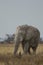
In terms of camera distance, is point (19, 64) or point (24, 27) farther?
point (24, 27)

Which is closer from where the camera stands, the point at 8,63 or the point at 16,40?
the point at 8,63

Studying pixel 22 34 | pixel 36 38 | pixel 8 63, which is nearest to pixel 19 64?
pixel 8 63

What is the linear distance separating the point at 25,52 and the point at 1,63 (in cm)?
352

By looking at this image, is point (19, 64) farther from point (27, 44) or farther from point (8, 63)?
point (27, 44)

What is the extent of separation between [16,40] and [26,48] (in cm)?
55

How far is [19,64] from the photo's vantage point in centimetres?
945

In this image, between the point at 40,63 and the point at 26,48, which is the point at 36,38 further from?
the point at 40,63

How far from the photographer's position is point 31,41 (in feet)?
44.1

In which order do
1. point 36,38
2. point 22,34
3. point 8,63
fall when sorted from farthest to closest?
point 36,38, point 22,34, point 8,63

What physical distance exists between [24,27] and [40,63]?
3.38 m

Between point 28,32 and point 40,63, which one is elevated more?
point 28,32

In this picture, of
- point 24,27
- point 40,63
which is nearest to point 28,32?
point 24,27

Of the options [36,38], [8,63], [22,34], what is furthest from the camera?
[36,38]

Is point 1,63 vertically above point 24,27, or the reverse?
point 24,27
